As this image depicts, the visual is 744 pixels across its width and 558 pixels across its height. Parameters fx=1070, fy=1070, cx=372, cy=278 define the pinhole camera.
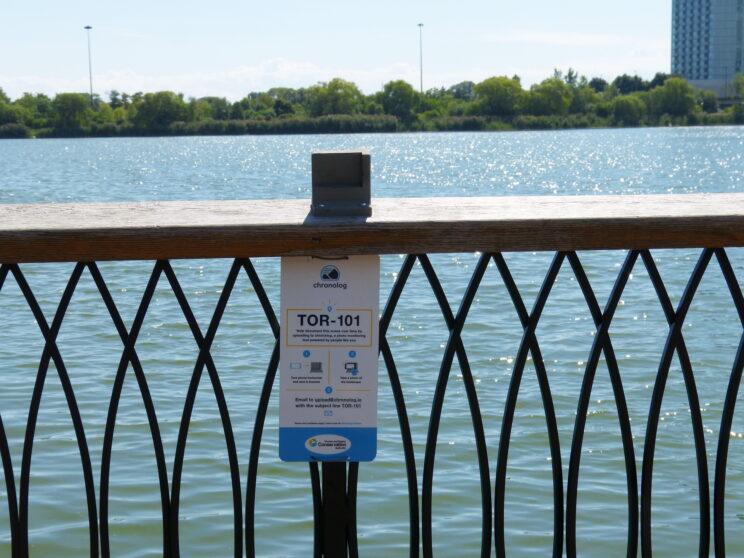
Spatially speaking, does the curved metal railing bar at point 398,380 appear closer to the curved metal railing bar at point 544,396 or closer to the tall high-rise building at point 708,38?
the curved metal railing bar at point 544,396

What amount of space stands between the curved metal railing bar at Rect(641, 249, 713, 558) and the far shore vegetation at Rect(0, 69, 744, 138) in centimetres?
13068

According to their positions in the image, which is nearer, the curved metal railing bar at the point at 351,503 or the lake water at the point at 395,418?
the curved metal railing bar at the point at 351,503

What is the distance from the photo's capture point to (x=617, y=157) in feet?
202

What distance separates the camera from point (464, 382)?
216 cm

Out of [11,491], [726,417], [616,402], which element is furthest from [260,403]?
[726,417]

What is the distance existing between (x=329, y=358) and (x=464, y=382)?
0.94 feet

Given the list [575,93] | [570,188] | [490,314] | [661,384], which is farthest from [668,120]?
[661,384]

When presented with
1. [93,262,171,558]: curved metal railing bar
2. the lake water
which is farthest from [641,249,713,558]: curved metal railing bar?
the lake water

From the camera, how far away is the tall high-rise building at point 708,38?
588 ft

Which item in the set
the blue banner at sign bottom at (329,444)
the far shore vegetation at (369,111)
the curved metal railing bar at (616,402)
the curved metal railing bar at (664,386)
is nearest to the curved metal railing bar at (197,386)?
the blue banner at sign bottom at (329,444)

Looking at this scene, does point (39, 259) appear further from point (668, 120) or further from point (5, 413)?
point (668, 120)

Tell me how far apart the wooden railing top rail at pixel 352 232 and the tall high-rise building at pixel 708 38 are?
606 ft

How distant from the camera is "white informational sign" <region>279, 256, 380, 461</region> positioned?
2037 mm

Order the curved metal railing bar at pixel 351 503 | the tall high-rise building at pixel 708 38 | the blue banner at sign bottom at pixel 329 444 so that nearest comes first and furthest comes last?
1. the blue banner at sign bottom at pixel 329 444
2. the curved metal railing bar at pixel 351 503
3. the tall high-rise building at pixel 708 38
